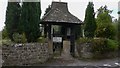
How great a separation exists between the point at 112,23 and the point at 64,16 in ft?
15.9

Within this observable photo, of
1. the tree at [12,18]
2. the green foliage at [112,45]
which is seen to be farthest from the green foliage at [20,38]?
the green foliage at [112,45]

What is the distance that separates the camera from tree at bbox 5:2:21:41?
12.8 metres

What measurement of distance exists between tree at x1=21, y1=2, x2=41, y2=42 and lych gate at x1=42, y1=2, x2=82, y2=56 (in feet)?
4.66

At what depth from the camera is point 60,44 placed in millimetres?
14945

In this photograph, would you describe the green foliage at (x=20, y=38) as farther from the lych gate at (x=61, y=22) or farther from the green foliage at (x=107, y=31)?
the green foliage at (x=107, y=31)

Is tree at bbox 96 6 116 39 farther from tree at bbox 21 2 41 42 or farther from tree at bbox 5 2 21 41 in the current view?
tree at bbox 5 2 21 41

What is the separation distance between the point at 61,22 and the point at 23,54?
162 inches

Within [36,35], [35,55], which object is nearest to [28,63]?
[35,55]

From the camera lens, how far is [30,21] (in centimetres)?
1280

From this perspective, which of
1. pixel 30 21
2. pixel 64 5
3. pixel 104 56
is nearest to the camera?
pixel 30 21

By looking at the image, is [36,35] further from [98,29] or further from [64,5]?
[98,29]

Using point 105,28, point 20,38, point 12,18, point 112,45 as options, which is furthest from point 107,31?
point 12,18

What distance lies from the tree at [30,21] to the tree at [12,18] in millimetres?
477

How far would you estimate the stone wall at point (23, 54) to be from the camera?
1144cm
